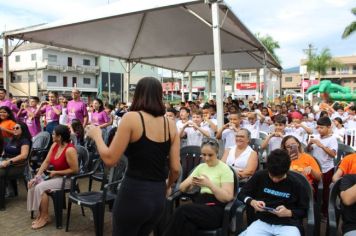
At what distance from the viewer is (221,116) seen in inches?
239

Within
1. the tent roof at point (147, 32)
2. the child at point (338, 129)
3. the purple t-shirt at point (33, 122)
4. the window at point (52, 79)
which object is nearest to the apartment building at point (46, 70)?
the window at point (52, 79)

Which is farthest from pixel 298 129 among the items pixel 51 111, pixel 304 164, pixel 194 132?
pixel 51 111

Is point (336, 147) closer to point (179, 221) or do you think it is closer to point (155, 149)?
point (179, 221)

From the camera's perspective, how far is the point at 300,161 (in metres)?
4.03

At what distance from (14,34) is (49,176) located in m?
5.06

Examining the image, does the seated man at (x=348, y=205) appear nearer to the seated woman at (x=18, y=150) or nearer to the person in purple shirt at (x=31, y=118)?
the seated woman at (x=18, y=150)

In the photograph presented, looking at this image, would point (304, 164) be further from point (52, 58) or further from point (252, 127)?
point (52, 58)

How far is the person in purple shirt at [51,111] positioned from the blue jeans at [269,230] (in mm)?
5975

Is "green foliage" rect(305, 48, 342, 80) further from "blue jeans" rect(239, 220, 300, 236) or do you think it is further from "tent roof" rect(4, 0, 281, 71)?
"blue jeans" rect(239, 220, 300, 236)

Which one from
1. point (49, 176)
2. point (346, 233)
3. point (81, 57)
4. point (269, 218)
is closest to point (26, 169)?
point (49, 176)

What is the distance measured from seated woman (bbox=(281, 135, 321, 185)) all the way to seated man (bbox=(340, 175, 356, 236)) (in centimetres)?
66

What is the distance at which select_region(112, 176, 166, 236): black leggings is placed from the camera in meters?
2.16

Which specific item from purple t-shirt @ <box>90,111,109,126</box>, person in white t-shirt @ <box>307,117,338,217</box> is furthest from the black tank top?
purple t-shirt @ <box>90,111,109,126</box>

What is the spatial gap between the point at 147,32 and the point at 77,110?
13.4ft
